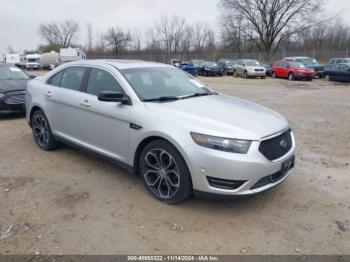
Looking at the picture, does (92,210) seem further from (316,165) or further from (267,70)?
(267,70)

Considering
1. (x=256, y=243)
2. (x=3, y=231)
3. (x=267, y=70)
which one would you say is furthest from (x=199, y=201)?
(x=267, y=70)

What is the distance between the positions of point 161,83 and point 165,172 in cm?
139

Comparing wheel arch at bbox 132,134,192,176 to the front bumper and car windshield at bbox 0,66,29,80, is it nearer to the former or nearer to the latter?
the front bumper

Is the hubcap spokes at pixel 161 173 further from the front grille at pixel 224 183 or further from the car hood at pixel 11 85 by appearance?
the car hood at pixel 11 85

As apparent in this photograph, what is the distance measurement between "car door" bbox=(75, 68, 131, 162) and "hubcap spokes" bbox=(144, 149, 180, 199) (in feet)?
1.30

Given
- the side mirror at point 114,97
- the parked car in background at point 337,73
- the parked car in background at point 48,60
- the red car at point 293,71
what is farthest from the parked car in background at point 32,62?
the side mirror at point 114,97

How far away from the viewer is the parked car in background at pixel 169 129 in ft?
11.5

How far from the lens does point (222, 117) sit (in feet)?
12.6

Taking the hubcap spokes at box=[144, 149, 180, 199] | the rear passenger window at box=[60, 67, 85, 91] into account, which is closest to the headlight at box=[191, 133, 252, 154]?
the hubcap spokes at box=[144, 149, 180, 199]

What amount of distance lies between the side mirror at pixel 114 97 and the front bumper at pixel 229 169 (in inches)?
45.0

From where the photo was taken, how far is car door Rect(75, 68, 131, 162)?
14.0 ft

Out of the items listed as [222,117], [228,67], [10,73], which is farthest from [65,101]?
[228,67]

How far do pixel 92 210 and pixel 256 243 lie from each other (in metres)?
1.82

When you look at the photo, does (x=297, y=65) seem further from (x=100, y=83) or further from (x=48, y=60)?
(x=48, y=60)
